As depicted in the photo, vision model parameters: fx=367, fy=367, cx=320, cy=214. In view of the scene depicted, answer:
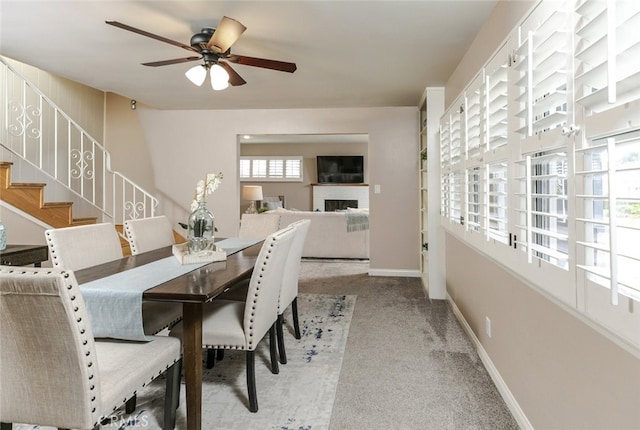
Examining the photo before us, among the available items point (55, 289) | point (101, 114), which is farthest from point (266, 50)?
point (101, 114)

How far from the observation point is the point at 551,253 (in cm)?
134

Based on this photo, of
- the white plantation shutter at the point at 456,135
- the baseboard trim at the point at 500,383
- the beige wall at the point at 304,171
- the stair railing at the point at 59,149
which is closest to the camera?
the baseboard trim at the point at 500,383

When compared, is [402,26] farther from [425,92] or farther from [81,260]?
[81,260]

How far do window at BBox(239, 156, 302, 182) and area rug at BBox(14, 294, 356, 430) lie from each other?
7.15m

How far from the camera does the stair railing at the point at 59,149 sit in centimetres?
414

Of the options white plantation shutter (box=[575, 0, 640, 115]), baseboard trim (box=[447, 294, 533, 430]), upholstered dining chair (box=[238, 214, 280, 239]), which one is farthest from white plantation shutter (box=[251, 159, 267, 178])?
white plantation shutter (box=[575, 0, 640, 115])

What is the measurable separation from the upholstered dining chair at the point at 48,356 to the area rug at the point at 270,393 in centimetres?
66

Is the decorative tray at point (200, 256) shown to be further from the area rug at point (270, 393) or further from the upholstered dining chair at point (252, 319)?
the area rug at point (270, 393)

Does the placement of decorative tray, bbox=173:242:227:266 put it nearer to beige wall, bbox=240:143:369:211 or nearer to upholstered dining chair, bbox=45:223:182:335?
upholstered dining chair, bbox=45:223:182:335

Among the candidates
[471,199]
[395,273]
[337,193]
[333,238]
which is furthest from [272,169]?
[471,199]

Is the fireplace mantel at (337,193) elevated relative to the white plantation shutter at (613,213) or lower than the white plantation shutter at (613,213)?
elevated

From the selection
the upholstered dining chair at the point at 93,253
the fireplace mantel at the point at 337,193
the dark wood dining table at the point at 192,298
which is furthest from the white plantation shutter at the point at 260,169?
the dark wood dining table at the point at 192,298

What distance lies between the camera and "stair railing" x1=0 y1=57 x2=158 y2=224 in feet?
13.6

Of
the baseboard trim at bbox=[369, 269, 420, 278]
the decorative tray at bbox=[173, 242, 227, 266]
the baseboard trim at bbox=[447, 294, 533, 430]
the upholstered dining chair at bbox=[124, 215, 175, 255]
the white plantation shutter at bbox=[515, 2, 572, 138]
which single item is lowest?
the baseboard trim at bbox=[447, 294, 533, 430]
